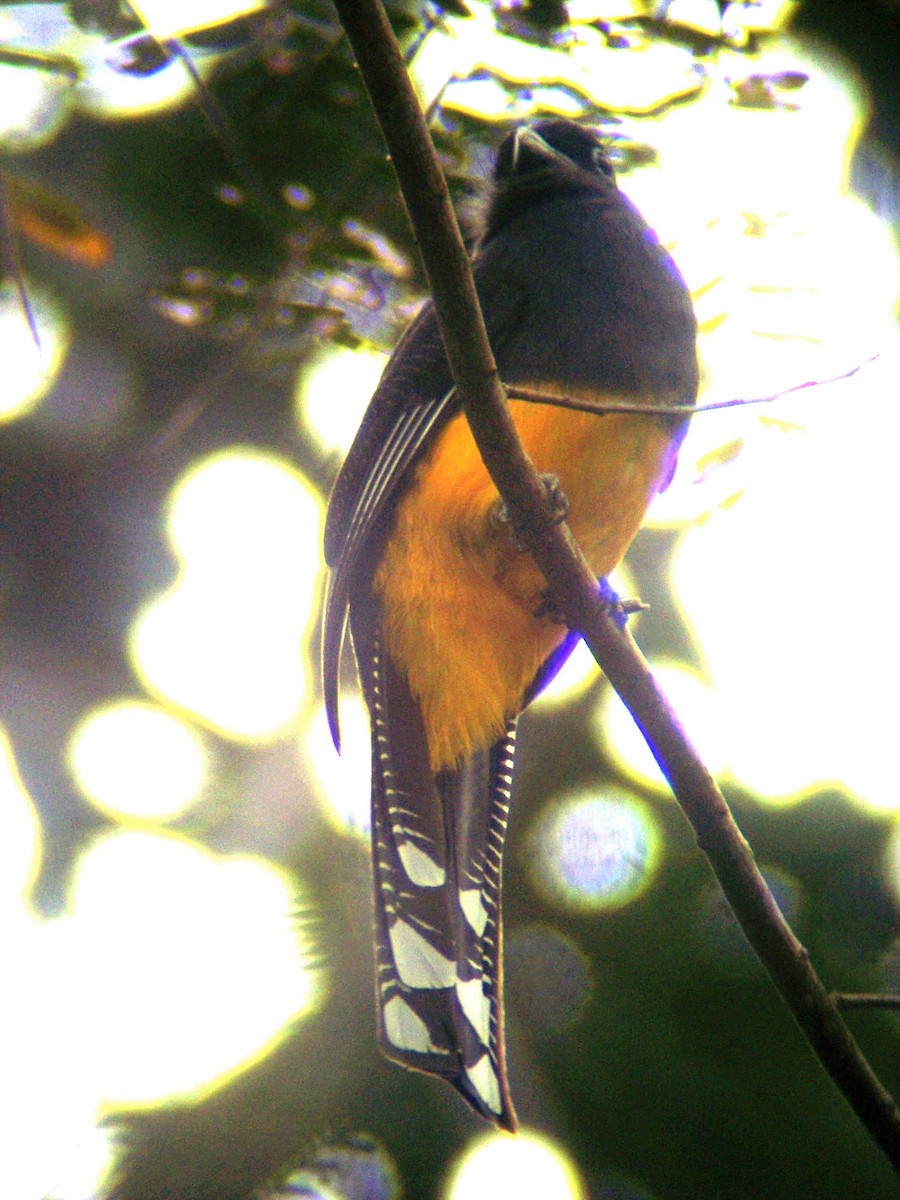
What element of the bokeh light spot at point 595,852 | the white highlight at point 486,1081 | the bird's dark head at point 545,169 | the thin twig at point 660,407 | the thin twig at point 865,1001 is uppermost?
the bird's dark head at point 545,169

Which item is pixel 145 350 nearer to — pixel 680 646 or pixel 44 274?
pixel 44 274

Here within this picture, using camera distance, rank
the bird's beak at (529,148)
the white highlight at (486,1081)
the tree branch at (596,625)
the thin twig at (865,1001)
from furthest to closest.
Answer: the bird's beak at (529,148), the white highlight at (486,1081), the thin twig at (865,1001), the tree branch at (596,625)

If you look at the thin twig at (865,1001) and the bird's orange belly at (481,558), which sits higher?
the bird's orange belly at (481,558)

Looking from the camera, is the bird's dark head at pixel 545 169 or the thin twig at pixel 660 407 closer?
the thin twig at pixel 660 407

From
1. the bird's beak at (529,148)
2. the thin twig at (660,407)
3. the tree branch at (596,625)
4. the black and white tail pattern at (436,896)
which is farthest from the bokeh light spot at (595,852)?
the bird's beak at (529,148)

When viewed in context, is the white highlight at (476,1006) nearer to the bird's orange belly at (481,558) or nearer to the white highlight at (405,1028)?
the white highlight at (405,1028)

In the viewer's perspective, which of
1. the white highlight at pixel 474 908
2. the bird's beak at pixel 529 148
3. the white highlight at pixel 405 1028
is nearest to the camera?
the white highlight at pixel 405 1028

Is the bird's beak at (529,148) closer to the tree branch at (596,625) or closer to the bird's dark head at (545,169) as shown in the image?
the bird's dark head at (545,169)

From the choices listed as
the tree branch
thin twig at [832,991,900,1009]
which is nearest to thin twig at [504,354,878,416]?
the tree branch
